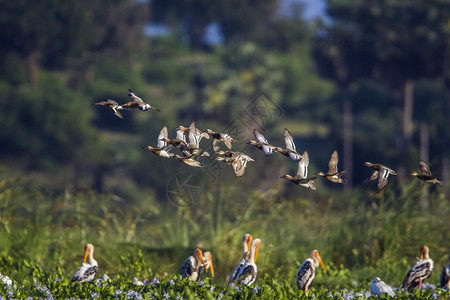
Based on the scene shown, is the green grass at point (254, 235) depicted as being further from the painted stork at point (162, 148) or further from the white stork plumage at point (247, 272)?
the painted stork at point (162, 148)

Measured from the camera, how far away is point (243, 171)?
607 centimetres

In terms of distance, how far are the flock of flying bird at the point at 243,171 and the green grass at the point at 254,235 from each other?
0.77 m

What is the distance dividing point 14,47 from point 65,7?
5.86m

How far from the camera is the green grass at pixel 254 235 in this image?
8836 millimetres

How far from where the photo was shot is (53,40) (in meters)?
67.4

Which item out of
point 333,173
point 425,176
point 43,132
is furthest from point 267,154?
point 43,132

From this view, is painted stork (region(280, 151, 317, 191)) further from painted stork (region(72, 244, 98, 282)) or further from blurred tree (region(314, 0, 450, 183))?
blurred tree (region(314, 0, 450, 183))

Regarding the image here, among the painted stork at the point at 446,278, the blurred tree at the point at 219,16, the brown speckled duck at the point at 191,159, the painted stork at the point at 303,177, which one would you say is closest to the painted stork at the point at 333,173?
the painted stork at the point at 303,177

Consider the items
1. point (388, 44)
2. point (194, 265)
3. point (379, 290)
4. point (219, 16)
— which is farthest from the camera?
point (219, 16)

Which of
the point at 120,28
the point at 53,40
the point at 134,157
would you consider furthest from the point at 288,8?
the point at 134,157

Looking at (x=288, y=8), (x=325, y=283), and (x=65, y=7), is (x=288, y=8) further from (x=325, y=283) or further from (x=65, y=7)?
(x=325, y=283)

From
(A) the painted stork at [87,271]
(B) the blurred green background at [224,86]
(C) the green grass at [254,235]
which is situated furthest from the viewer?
(B) the blurred green background at [224,86]

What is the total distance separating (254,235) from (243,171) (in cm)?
410

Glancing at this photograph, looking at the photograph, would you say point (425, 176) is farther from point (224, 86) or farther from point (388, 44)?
point (388, 44)
